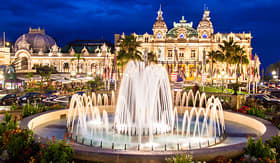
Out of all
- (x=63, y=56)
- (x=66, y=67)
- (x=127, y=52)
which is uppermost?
(x=63, y=56)

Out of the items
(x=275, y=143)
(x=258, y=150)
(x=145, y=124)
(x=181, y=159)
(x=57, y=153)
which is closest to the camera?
(x=181, y=159)

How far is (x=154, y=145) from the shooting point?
14508mm

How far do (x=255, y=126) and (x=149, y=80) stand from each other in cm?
761

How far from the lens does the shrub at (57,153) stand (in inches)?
395

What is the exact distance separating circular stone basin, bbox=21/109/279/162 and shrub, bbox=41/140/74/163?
40 centimetres

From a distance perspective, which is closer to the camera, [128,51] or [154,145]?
[154,145]

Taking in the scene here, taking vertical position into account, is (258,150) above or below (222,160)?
above

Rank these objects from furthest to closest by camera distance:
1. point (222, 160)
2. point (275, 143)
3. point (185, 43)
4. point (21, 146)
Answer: point (185, 43) < point (275, 143) < point (21, 146) < point (222, 160)

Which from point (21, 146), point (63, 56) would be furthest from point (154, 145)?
point (63, 56)

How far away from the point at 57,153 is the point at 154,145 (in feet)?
19.2

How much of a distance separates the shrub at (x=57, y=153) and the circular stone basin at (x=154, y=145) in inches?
15.9

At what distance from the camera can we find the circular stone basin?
10312mm

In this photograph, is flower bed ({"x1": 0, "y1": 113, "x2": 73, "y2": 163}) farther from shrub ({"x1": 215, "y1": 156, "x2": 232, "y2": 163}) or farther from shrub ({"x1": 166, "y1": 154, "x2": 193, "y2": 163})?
shrub ({"x1": 215, "y1": 156, "x2": 232, "y2": 163})

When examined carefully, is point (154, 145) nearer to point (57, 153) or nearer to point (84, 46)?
point (57, 153)
